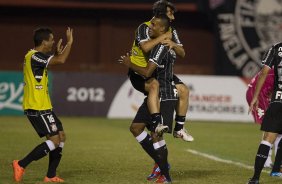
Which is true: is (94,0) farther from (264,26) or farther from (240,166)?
(240,166)

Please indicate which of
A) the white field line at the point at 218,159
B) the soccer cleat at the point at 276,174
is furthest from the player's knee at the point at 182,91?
the white field line at the point at 218,159

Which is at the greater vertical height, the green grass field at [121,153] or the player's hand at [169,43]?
the player's hand at [169,43]

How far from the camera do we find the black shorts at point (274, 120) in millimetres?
9727

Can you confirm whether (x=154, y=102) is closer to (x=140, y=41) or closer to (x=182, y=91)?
(x=182, y=91)

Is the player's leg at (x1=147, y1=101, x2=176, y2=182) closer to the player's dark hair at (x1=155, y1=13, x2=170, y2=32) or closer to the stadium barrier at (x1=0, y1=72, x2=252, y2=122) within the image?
the player's dark hair at (x1=155, y1=13, x2=170, y2=32)

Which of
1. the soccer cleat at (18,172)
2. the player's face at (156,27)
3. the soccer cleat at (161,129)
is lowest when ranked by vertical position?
the soccer cleat at (18,172)

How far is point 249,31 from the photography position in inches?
1139

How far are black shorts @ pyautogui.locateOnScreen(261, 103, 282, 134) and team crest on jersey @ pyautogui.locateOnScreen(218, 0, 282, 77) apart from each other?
19068 millimetres

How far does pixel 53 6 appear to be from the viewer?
95.8ft

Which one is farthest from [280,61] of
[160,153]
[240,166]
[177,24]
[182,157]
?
[177,24]

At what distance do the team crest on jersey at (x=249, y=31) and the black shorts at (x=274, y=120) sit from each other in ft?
62.6

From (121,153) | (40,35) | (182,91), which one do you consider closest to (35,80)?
(40,35)

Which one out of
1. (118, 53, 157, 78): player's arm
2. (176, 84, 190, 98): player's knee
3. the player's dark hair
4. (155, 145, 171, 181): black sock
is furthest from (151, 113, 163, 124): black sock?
the player's dark hair

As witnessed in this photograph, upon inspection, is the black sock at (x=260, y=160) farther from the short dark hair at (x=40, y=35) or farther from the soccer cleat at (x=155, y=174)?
the short dark hair at (x=40, y=35)
